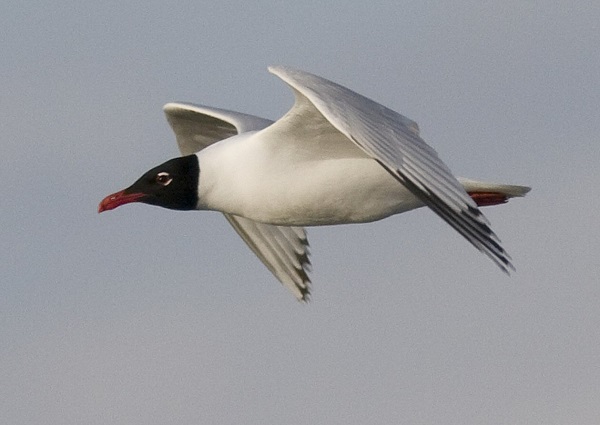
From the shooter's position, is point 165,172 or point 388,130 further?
point 165,172

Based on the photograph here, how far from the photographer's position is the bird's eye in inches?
675

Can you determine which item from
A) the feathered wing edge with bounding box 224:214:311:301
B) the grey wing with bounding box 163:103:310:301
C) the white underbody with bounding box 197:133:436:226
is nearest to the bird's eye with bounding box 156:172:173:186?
the white underbody with bounding box 197:133:436:226

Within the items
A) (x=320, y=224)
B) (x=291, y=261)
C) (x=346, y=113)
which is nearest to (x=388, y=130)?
(x=346, y=113)

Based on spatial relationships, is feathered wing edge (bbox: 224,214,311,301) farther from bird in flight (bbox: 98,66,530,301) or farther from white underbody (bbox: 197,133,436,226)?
white underbody (bbox: 197,133,436,226)

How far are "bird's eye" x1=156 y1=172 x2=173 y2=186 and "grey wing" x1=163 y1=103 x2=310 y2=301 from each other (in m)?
2.26

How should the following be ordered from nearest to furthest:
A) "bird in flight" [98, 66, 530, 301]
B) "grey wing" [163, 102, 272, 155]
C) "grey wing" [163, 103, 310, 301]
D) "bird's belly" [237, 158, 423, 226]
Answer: "bird in flight" [98, 66, 530, 301] < "bird's belly" [237, 158, 423, 226] < "grey wing" [163, 102, 272, 155] < "grey wing" [163, 103, 310, 301]

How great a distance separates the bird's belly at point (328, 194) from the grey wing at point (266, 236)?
8.85ft

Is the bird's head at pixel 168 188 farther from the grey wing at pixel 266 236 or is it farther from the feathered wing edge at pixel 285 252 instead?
the feathered wing edge at pixel 285 252

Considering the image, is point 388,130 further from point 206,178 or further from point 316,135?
point 206,178

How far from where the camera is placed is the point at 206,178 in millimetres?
16969

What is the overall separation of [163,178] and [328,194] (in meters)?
1.51

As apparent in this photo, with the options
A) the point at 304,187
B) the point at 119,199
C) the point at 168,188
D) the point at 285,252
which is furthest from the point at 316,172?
the point at 285,252

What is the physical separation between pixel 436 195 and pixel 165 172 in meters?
3.30

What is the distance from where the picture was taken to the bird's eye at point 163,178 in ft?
56.3
